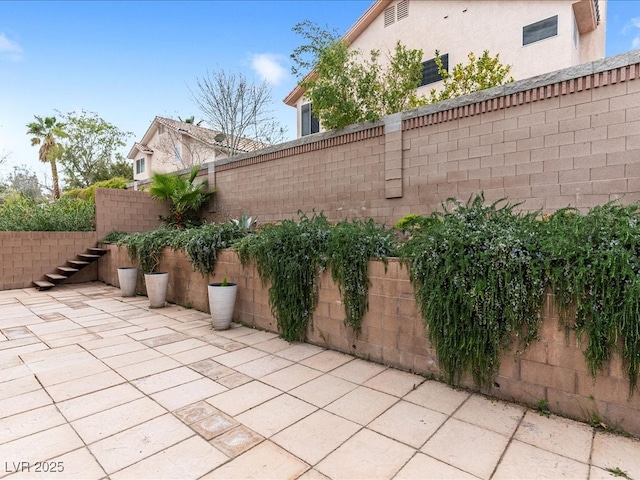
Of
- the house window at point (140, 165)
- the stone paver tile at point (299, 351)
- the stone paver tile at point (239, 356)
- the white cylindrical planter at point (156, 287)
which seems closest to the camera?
the stone paver tile at point (239, 356)

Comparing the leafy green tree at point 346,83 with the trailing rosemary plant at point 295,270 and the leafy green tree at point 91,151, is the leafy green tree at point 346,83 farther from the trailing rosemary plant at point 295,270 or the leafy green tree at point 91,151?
the leafy green tree at point 91,151

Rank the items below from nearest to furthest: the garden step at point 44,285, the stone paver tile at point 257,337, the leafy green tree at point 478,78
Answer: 1. the stone paver tile at point 257,337
2. the leafy green tree at point 478,78
3. the garden step at point 44,285

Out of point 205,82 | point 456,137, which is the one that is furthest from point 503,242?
point 205,82

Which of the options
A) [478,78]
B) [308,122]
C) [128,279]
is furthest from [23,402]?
[308,122]

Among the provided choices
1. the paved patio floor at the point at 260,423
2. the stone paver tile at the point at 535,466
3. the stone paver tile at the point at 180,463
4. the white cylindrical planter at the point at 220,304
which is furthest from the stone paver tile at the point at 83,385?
the stone paver tile at the point at 535,466

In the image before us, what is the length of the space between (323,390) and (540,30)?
34.1 ft

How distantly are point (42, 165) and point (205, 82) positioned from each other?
15.4 meters

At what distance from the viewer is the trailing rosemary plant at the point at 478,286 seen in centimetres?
244

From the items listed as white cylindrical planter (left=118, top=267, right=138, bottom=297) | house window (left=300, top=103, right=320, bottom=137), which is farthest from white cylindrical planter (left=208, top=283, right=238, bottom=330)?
house window (left=300, top=103, right=320, bottom=137)

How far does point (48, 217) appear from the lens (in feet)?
29.0

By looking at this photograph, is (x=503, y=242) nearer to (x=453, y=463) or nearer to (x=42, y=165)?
(x=453, y=463)

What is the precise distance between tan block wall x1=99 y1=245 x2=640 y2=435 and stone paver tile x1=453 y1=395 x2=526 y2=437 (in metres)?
0.11

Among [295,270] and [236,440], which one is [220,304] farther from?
[236,440]

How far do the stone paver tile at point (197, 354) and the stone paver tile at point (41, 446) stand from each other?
1.27 metres
